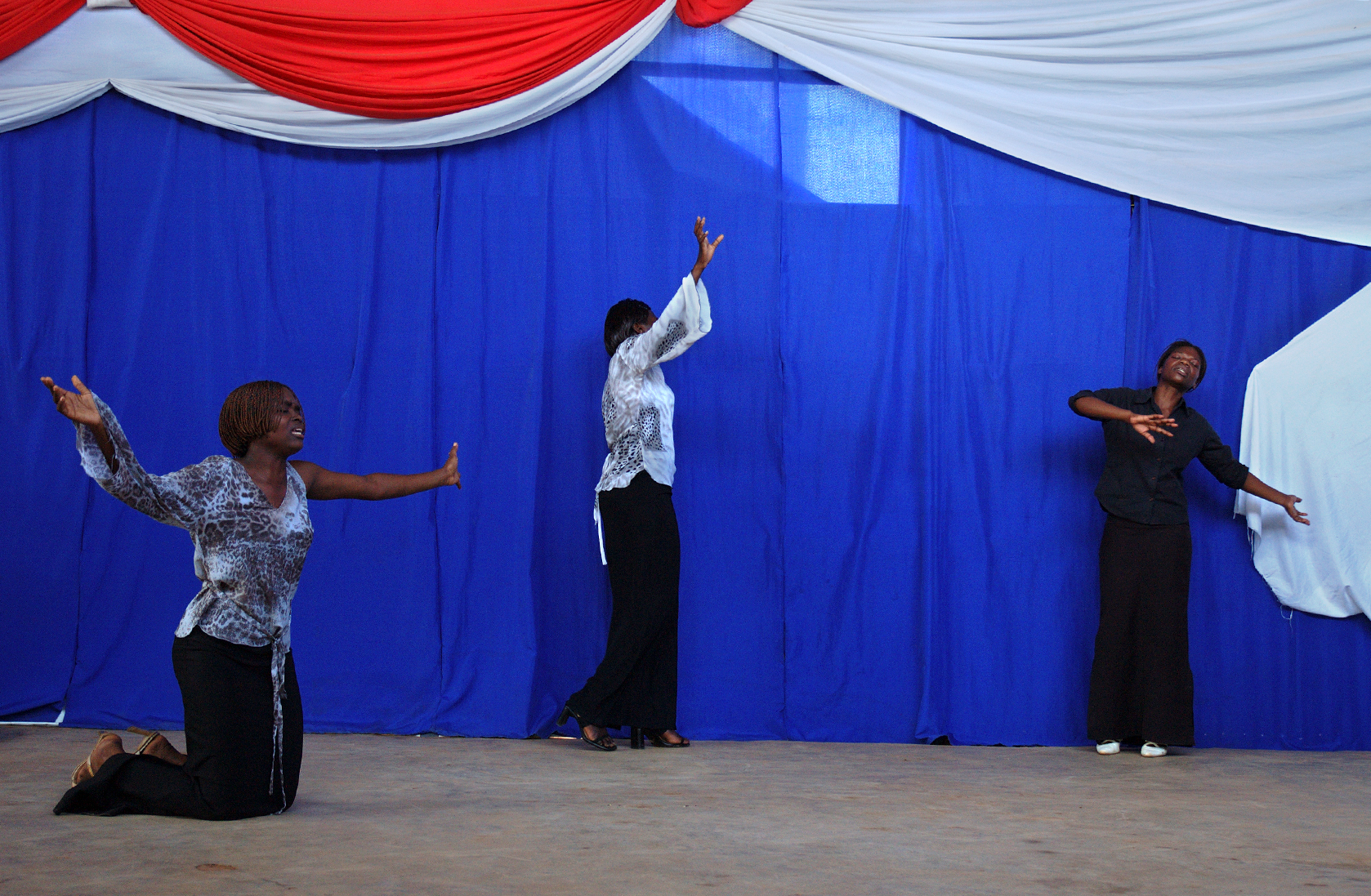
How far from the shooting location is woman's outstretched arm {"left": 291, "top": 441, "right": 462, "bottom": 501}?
116 inches

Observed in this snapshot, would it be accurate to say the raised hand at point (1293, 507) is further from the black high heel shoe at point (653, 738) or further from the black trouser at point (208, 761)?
the black trouser at point (208, 761)

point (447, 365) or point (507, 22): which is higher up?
point (507, 22)

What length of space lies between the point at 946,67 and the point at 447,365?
2.25 metres

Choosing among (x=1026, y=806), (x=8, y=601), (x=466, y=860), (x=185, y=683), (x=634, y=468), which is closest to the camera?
(x=466, y=860)

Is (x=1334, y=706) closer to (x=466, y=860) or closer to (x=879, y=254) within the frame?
(x=879, y=254)

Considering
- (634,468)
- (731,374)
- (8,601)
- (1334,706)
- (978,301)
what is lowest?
(1334,706)

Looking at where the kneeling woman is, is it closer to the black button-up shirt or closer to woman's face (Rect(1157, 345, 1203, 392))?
the black button-up shirt

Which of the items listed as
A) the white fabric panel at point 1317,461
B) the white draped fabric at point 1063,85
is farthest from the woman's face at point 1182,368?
the white draped fabric at point 1063,85

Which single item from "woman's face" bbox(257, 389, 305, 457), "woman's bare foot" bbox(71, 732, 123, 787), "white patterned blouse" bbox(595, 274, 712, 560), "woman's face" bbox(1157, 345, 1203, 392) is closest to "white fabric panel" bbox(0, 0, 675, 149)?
"white patterned blouse" bbox(595, 274, 712, 560)

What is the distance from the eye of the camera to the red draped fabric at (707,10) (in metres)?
4.22

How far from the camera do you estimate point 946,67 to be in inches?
167

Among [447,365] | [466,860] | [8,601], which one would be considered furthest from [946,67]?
[8,601]

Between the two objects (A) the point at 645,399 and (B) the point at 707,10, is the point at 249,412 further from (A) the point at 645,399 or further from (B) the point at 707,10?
(B) the point at 707,10

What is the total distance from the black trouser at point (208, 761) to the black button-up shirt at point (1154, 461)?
9.57 feet
